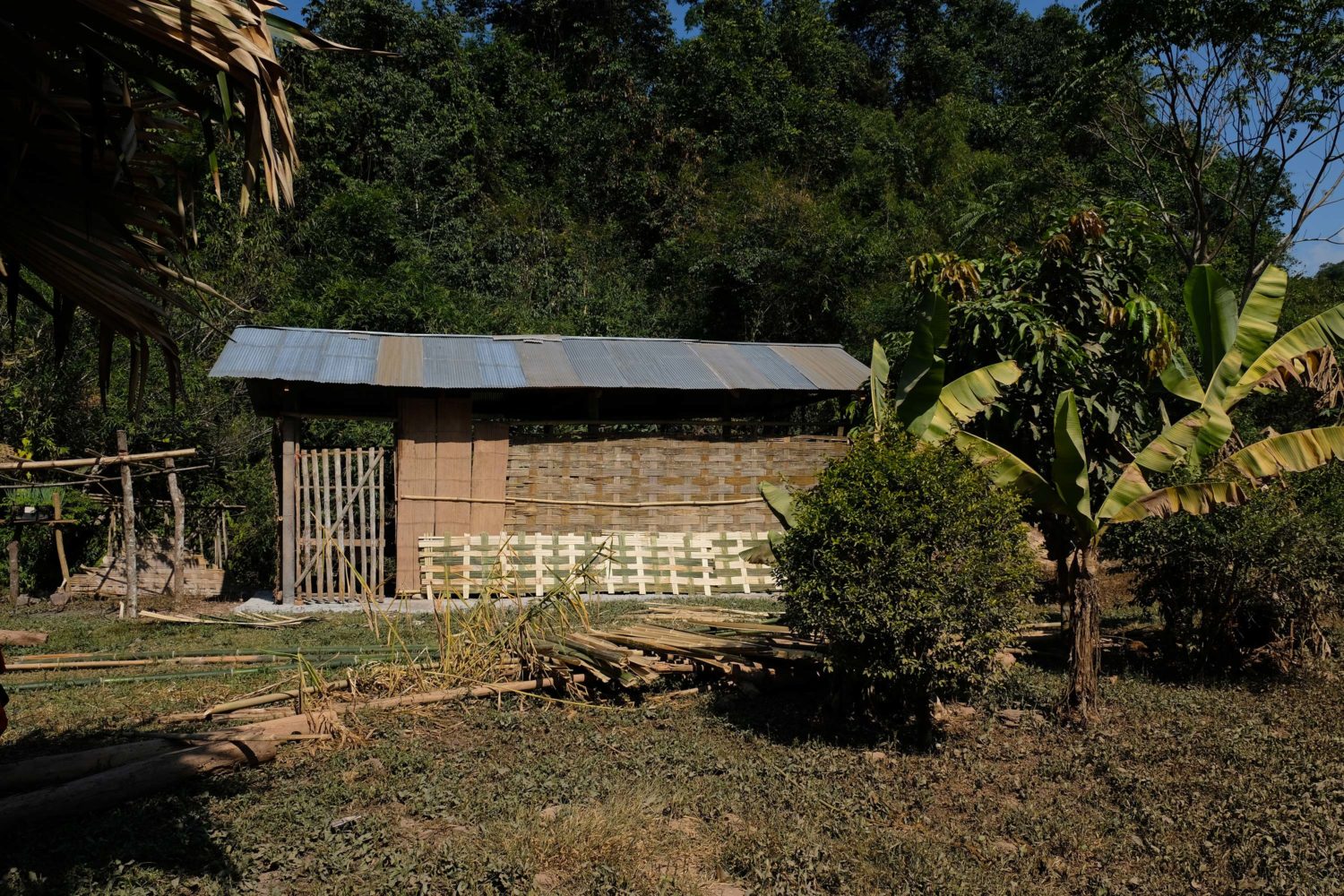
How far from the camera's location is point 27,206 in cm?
331

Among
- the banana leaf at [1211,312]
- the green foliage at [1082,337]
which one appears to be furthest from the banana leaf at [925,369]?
the banana leaf at [1211,312]

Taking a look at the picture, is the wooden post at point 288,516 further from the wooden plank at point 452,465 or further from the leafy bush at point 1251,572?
the leafy bush at point 1251,572

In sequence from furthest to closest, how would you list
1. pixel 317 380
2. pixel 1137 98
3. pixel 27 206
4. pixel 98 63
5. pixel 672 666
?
pixel 1137 98 < pixel 317 380 < pixel 672 666 < pixel 27 206 < pixel 98 63

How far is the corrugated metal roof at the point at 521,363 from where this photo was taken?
12398 millimetres

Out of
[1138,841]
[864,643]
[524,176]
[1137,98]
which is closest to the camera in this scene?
[1138,841]

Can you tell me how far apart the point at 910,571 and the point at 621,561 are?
7.86m

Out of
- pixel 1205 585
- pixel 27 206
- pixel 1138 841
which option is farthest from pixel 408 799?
pixel 1205 585

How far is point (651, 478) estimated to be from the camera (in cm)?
1373

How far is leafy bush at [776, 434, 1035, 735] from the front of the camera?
5.77m

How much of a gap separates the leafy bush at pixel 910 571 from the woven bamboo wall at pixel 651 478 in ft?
23.2

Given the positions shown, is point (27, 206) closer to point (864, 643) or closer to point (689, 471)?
point (864, 643)

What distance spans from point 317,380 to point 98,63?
953cm

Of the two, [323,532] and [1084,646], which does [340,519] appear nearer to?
[323,532]

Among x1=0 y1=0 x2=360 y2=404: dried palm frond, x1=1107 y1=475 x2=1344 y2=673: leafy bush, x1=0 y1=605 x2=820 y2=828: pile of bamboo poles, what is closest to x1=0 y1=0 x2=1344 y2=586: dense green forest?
x1=0 y1=605 x2=820 y2=828: pile of bamboo poles
